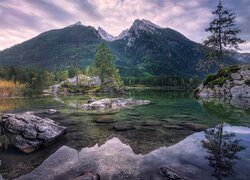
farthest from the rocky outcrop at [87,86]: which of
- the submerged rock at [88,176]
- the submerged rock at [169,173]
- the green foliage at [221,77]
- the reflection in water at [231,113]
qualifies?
the submerged rock at [88,176]

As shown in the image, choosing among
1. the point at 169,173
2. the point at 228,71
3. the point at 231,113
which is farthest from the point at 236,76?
the point at 169,173

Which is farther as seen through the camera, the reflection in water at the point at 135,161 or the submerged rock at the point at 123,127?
the submerged rock at the point at 123,127

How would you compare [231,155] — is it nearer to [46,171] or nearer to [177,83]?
[46,171]

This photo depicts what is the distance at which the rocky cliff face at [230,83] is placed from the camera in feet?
123

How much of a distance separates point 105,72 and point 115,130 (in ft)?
205

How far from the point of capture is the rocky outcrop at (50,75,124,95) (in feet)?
227

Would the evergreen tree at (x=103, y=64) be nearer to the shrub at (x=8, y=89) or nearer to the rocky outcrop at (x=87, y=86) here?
the rocky outcrop at (x=87, y=86)

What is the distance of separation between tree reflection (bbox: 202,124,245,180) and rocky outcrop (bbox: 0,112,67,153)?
8394mm

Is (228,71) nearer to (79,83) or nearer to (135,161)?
(135,161)

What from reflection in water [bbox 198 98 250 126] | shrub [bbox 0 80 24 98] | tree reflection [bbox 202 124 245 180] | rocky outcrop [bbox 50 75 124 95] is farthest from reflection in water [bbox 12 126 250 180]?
rocky outcrop [bbox 50 75 124 95]

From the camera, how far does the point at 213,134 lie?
495 inches

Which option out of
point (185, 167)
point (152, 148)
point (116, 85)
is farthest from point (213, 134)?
point (116, 85)

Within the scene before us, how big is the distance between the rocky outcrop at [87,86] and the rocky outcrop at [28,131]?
55.5 metres

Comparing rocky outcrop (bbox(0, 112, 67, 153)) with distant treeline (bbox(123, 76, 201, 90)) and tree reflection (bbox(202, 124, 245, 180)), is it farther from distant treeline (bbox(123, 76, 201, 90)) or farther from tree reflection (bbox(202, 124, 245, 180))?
distant treeline (bbox(123, 76, 201, 90))
